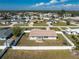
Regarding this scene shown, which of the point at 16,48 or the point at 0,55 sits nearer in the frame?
the point at 0,55

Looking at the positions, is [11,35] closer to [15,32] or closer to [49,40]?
[15,32]

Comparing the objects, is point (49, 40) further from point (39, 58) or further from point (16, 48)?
point (39, 58)

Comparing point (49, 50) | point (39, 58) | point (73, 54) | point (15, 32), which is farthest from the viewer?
point (15, 32)

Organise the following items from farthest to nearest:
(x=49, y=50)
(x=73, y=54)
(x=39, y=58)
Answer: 1. (x=49, y=50)
2. (x=73, y=54)
3. (x=39, y=58)

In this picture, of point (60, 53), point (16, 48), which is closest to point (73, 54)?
point (60, 53)

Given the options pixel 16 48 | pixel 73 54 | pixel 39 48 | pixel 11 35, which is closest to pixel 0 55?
pixel 16 48

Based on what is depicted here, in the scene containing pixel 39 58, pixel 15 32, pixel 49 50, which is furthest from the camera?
pixel 15 32
